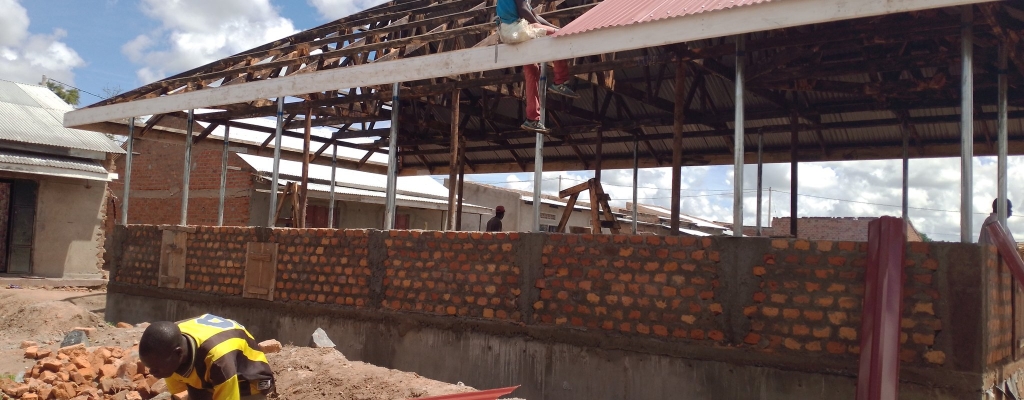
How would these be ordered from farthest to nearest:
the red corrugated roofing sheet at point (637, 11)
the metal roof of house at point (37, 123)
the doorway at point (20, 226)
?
the metal roof of house at point (37, 123), the doorway at point (20, 226), the red corrugated roofing sheet at point (637, 11)

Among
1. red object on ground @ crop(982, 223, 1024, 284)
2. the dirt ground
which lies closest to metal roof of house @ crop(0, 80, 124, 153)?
the dirt ground

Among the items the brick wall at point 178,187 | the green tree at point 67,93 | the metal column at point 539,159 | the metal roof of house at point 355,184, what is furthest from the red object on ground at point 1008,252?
the green tree at point 67,93

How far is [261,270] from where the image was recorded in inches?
418

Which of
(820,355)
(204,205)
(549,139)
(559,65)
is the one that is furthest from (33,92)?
(820,355)

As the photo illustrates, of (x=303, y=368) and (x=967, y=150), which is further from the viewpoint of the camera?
(x=303, y=368)

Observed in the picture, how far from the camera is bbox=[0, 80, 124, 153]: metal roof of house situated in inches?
710

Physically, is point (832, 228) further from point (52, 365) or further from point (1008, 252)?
point (52, 365)

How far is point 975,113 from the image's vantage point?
10352 mm

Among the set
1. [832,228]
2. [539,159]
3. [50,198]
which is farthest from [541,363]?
[832,228]

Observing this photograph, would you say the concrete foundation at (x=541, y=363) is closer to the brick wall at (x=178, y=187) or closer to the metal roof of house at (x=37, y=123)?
the brick wall at (x=178, y=187)

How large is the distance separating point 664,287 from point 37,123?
18126 millimetres

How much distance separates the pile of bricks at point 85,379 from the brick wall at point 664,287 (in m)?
2.74

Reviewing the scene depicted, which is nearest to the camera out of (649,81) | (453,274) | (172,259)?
(453,274)

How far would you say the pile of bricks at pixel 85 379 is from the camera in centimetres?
689
